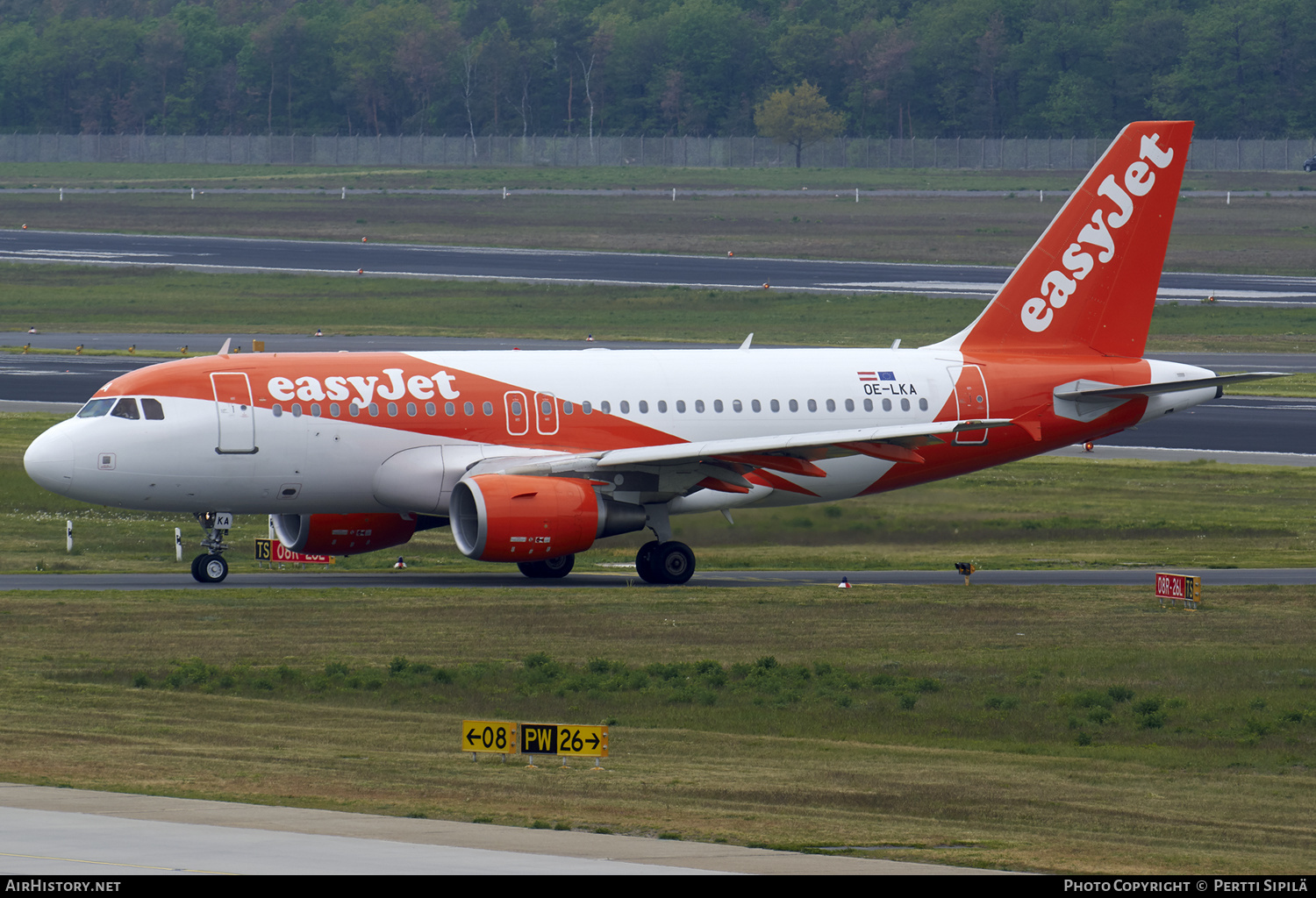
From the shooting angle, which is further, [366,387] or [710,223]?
[710,223]

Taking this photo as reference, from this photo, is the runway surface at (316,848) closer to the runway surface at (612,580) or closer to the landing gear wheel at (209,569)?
the landing gear wheel at (209,569)

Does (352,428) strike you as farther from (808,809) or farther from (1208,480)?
(1208,480)

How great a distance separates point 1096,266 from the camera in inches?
1817

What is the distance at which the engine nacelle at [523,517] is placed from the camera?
126ft

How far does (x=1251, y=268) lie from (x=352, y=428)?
97937mm

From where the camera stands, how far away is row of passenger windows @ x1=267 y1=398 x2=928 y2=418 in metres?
40.2

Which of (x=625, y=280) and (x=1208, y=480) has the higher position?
(x=625, y=280)

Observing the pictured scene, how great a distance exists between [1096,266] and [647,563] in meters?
13.6

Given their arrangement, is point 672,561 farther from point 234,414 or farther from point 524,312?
point 524,312

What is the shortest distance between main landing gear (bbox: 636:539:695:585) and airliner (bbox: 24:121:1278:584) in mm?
43

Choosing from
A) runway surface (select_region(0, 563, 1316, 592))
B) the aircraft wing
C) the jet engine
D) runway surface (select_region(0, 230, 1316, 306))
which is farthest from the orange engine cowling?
runway surface (select_region(0, 230, 1316, 306))

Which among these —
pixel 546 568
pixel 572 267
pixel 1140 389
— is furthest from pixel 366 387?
pixel 572 267

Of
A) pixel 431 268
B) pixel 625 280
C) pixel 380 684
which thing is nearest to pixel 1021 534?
pixel 380 684

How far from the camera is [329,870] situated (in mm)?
15945
